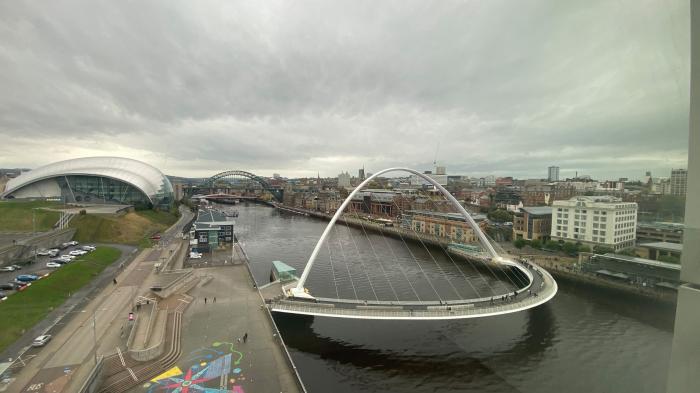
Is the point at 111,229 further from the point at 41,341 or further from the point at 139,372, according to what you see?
the point at 139,372

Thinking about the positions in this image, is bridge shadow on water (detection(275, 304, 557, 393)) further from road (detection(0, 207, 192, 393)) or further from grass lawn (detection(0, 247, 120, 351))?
grass lawn (detection(0, 247, 120, 351))

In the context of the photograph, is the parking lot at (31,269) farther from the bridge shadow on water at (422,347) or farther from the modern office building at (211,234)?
the bridge shadow on water at (422,347)

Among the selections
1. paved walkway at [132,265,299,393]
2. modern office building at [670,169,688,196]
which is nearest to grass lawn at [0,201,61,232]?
paved walkway at [132,265,299,393]

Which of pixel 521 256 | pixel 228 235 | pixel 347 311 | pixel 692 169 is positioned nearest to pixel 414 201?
pixel 521 256

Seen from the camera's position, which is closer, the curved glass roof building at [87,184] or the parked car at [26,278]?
the parked car at [26,278]

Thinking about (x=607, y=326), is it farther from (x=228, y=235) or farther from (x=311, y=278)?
(x=228, y=235)

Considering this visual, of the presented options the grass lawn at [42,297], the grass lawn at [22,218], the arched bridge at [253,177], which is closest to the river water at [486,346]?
the grass lawn at [42,297]
